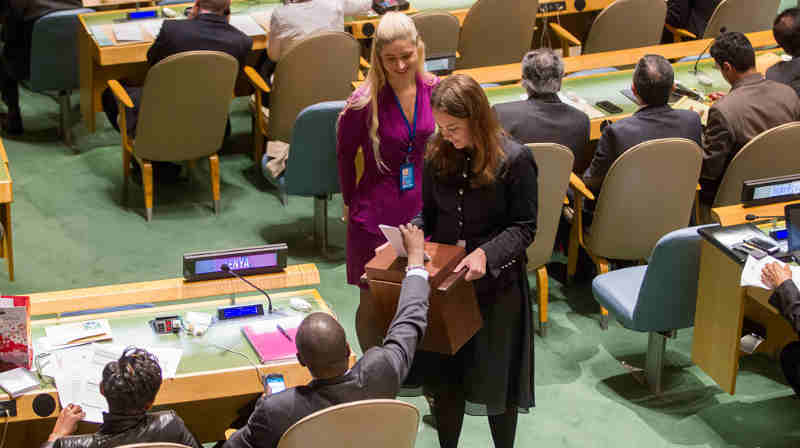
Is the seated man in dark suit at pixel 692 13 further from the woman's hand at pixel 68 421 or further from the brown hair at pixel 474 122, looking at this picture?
the woman's hand at pixel 68 421

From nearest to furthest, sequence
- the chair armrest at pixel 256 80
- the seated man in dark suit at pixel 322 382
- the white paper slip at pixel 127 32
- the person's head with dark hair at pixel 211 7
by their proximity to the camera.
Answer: the seated man in dark suit at pixel 322 382, the person's head with dark hair at pixel 211 7, the chair armrest at pixel 256 80, the white paper slip at pixel 127 32

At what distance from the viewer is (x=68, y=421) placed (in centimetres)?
285

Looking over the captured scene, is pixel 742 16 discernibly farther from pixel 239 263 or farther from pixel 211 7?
pixel 239 263

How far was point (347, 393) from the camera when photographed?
2.59m

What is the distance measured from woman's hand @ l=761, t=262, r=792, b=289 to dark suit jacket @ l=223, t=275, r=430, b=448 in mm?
1397

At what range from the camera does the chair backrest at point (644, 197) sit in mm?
4320

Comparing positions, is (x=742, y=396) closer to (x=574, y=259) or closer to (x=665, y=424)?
(x=665, y=424)

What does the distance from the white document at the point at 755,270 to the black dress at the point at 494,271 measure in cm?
82

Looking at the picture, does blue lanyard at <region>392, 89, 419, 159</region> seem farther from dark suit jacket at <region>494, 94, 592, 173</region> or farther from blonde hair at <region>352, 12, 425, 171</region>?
dark suit jacket at <region>494, 94, 592, 173</region>

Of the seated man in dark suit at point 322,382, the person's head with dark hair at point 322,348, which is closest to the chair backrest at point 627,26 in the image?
the seated man in dark suit at point 322,382

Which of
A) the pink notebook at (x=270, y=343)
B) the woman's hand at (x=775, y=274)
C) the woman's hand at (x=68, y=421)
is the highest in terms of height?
the woman's hand at (x=775, y=274)

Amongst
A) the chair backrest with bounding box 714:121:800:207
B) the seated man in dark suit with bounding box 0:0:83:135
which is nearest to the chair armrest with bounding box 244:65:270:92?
the seated man in dark suit with bounding box 0:0:83:135

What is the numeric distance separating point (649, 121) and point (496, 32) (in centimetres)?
212

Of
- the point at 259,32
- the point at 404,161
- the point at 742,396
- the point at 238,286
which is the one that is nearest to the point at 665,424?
the point at 742,396
